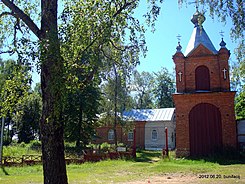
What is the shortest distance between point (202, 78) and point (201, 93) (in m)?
1.58

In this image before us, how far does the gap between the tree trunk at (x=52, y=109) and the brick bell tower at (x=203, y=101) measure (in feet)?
53.1

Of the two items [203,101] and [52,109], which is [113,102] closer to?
[203,101]

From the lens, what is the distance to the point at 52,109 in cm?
752

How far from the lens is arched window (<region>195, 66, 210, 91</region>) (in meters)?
23.2

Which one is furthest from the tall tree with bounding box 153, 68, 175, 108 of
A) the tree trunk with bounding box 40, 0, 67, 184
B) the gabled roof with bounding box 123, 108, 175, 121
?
the tree trunk with bounding box 40, 0, 67, 184

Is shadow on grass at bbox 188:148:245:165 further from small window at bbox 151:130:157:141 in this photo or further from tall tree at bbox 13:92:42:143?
tall tree at bbox 13:92:42:143

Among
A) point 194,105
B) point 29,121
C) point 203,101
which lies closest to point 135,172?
point 194,105

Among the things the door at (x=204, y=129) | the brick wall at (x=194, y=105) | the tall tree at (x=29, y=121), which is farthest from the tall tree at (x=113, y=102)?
the tall tree at (x=29, y=121)

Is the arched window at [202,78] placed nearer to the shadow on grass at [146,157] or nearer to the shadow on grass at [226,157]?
the shadow on grass at [226,157]

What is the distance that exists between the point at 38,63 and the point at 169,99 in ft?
188

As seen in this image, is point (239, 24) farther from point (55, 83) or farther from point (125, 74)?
point (55, 83)

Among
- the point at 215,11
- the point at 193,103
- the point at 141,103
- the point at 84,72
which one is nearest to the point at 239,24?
the point at 215,11

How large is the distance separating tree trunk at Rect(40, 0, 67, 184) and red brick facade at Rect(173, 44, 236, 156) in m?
16.1

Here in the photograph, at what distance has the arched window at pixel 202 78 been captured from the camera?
23203 millimetres
